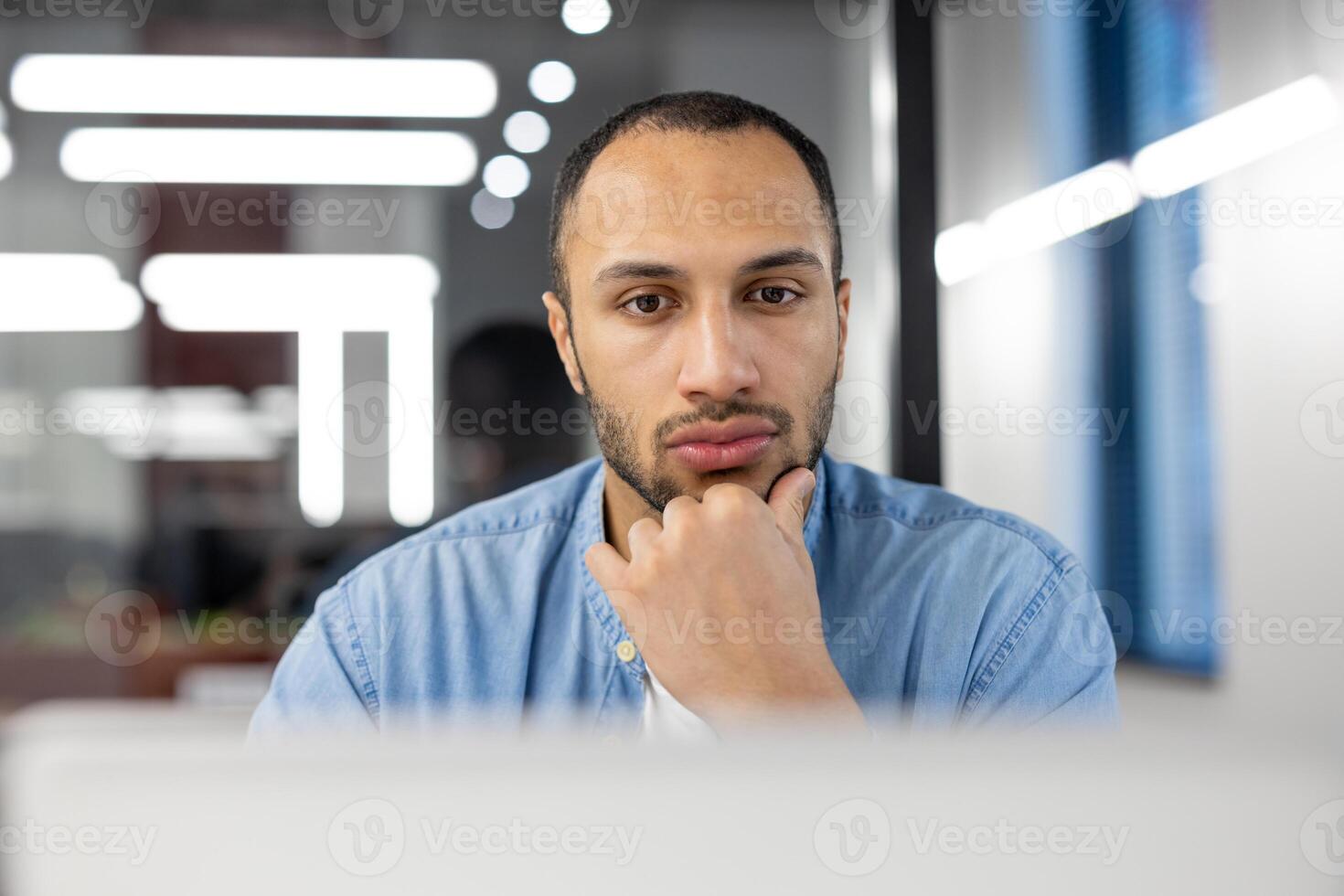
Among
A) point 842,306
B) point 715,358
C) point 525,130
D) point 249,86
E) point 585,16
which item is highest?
point 585,16

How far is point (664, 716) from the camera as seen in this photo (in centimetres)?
A: 147

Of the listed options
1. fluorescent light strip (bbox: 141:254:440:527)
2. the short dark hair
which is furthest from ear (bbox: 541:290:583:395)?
fluorescent light strip (bbox: 141:254:440:527)

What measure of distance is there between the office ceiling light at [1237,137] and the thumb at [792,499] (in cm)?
144

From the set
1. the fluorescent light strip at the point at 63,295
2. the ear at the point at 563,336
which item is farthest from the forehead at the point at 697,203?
the fluorescent light strip at the point at 63,295

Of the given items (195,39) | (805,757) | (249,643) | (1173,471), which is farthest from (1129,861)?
(195,39)

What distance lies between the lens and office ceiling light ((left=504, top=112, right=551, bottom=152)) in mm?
3094

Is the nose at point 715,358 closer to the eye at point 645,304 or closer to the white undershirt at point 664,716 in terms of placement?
the eye at point 645,304

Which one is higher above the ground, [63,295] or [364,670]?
[63,295]

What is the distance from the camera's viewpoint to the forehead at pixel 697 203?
1538 millimetres

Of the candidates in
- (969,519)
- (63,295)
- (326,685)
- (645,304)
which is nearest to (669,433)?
(645,304)

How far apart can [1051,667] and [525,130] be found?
2207 millimetres

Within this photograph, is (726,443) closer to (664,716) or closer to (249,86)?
(664,716)

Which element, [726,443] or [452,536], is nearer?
[726,443]

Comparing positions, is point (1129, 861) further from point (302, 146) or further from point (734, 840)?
point (302, 146)
